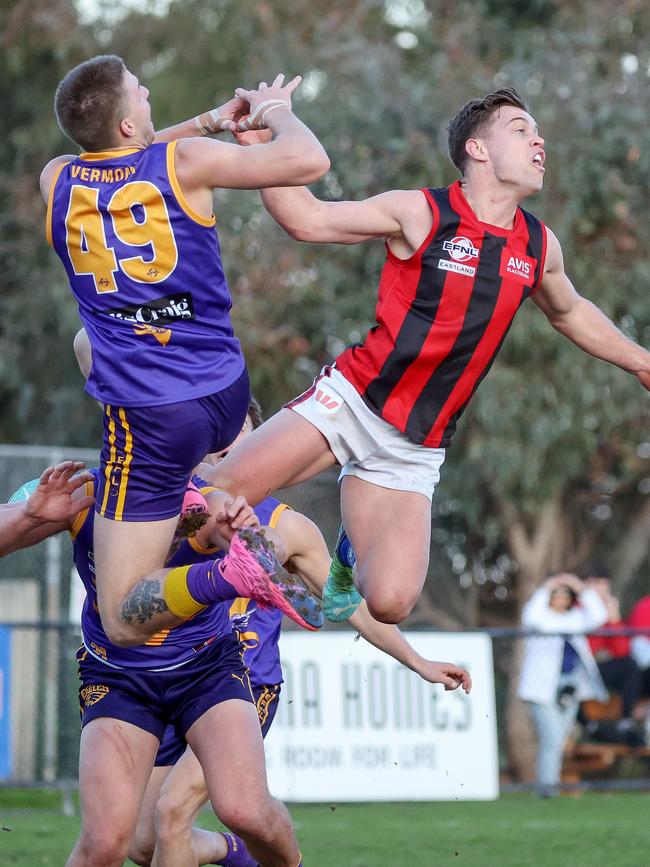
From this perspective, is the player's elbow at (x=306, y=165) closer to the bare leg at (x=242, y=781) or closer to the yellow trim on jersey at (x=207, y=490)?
the yellow trim on jersey at (x=207, y=490)

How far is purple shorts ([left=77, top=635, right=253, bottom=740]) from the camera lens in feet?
17.2

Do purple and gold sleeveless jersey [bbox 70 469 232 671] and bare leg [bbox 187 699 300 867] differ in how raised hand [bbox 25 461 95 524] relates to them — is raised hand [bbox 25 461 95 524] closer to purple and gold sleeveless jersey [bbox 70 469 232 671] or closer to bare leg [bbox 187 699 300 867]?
purple and gold sleeveless jersey [bbox 70 469 232 671]

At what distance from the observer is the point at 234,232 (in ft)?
50.6

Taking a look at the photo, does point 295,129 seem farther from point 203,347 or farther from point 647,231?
point 647,231

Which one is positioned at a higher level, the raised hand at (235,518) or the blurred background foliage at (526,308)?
the blurred background foliage at (526,308)

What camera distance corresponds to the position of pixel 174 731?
19.1 ft

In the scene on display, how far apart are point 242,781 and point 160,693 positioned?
485mm

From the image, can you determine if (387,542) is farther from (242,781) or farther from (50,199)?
(50,199)

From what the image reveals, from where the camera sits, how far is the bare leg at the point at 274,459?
5609 mm

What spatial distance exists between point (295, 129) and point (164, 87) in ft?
48.8

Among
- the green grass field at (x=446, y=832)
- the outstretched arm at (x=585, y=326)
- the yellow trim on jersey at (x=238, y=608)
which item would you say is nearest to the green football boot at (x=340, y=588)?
the yellow trim on jersey at (x=238, y=608)

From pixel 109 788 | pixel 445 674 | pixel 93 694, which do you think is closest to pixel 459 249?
pixel 445 674

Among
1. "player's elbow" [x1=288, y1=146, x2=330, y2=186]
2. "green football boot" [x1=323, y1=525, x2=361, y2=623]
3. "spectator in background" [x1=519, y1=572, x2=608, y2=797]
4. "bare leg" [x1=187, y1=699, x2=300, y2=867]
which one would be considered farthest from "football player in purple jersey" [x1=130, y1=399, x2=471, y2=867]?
"spectator in background" [x1=519, y1=572, x2=608, y2=797]

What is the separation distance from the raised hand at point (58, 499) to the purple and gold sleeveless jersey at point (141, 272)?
38cm
